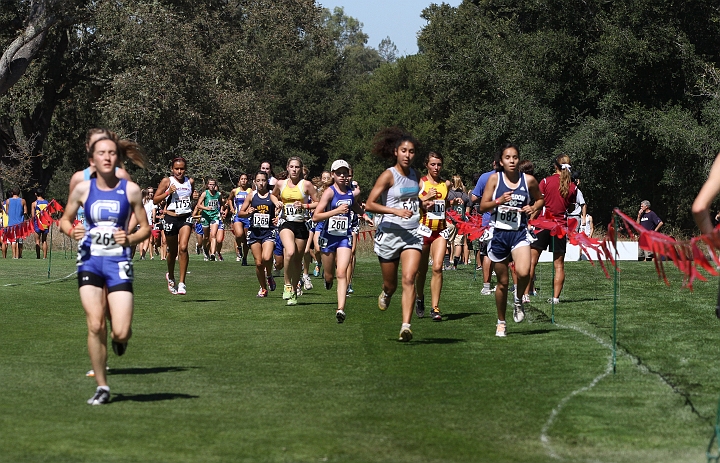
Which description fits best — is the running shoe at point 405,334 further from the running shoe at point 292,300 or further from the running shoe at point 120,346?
the running shoe at point 292,300

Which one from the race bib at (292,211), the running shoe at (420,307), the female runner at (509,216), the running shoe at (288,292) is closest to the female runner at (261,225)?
the running shoe at (288,292)

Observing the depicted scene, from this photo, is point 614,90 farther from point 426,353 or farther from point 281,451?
point 281,451

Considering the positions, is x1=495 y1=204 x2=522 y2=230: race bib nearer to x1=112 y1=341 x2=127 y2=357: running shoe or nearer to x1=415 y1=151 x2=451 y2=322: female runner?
x1=415 y1=151 x2=451 y2=322: female runner

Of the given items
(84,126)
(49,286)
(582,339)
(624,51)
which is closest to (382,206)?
(582,339)

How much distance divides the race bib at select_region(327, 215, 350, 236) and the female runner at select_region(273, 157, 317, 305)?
4.20 feet

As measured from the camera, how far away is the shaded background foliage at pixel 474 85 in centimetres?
4441

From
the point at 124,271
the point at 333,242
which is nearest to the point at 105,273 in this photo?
the point at 124,271

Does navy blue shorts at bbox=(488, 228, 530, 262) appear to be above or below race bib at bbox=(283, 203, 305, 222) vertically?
below

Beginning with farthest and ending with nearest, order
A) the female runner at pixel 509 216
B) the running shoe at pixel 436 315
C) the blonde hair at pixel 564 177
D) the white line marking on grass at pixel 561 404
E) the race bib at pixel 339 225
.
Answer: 1. the blonde hair at pixel 564 177
2. the race bib at pixel 339 225
3. the running shoe at pixel 436 315
4. the female runner at pixel 509 216
5. the white line marking on grass at pixel 561 404

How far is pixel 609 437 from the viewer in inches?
289

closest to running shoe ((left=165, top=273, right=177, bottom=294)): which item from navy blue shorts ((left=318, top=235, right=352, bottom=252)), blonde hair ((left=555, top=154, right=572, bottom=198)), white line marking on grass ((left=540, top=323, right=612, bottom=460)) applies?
navy blue shorts ((left=318, top=235, right=352, bottom=252))

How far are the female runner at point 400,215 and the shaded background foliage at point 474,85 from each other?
1245 inches

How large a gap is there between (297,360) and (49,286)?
11274mm

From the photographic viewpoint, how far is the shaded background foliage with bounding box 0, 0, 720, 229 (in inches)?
1748
